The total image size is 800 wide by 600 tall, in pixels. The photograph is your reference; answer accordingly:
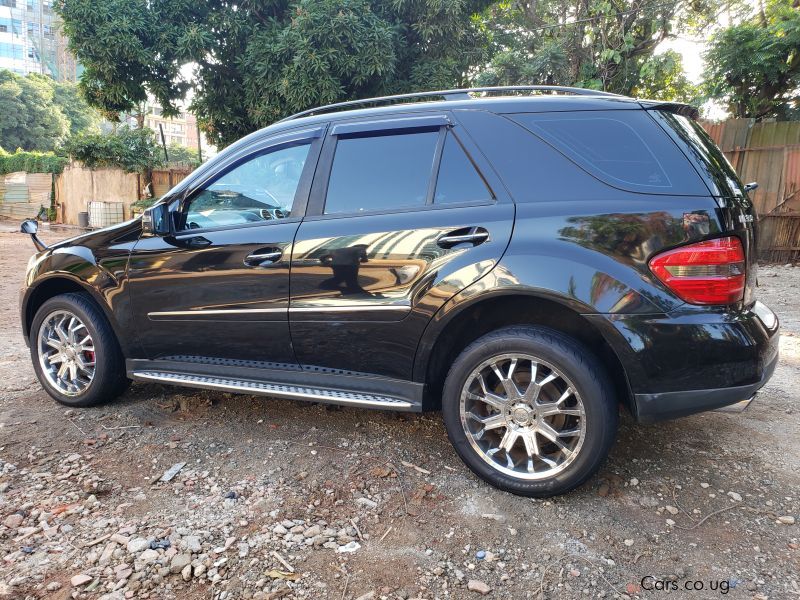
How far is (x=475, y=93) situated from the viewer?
3023mm

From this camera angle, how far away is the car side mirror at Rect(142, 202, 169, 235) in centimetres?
327

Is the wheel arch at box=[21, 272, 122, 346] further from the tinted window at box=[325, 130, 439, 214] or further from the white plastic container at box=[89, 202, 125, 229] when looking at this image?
the white plastic container at box=[89, 202, 125, 229]

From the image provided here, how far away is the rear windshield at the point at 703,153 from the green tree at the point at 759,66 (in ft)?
33.3

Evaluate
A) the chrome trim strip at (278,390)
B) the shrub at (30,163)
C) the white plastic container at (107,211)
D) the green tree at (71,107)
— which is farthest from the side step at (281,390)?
the green tree at (71,107)

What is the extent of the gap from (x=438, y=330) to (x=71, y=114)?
66.9 metres

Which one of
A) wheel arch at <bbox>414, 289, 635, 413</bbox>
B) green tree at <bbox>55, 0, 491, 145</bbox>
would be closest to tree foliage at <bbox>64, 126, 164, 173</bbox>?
green tree at <bbox>55, 0, 491, 145</bbox>

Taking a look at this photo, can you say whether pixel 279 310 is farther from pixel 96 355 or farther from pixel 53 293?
pixel 53 293

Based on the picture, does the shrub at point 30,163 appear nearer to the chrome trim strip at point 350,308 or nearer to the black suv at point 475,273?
the black suv at point 475,273

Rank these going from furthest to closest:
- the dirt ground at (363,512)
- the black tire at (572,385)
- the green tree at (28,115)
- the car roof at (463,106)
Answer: the green tree at (28,115)
the car roof at (463,106)
the black tire at (572,385)
the dirt ground at (363,512)

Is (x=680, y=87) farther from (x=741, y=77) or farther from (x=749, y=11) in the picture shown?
(x=741, y=77)

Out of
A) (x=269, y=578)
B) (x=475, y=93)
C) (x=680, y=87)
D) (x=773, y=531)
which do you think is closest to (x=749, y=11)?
(x=680, y=87)

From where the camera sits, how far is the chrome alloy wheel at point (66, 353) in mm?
3678

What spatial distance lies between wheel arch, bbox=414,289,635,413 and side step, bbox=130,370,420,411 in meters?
0.21

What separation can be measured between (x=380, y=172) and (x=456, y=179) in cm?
43
